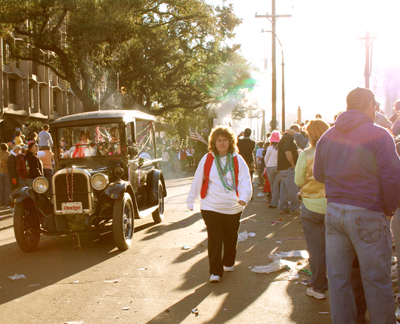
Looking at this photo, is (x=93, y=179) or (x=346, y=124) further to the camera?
(x=93, y=179)

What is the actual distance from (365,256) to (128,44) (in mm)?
21876

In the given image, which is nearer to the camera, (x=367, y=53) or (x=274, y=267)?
(x=274, y=267)

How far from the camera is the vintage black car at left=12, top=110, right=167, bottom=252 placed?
703 cm

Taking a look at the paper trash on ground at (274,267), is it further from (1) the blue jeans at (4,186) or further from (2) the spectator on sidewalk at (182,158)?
(2) the spectator on sidewalk at (182,158)

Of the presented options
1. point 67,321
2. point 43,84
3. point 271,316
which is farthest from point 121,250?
point 43,84

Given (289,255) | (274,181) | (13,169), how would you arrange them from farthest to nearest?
1. (13,169)
2. (274,181)
3. (289,255)

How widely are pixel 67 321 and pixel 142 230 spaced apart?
15.2 ft

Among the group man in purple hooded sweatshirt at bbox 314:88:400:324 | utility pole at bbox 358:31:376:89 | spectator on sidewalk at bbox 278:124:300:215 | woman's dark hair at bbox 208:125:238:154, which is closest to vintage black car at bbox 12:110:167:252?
woman's dark hair at bbox 208:125:238:154

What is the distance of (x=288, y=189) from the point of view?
9.98 metres

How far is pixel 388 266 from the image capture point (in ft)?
10.7

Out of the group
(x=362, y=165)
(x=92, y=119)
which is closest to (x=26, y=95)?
(x=92, y=119)

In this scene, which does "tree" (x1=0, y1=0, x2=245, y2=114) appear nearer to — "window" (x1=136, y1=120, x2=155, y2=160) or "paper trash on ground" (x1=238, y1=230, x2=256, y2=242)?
"window" (x1=136, y1=120, x2=155, y2=160)

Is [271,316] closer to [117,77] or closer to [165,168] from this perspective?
[117,77]

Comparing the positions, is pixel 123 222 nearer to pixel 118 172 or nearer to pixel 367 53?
pixel 118 172
